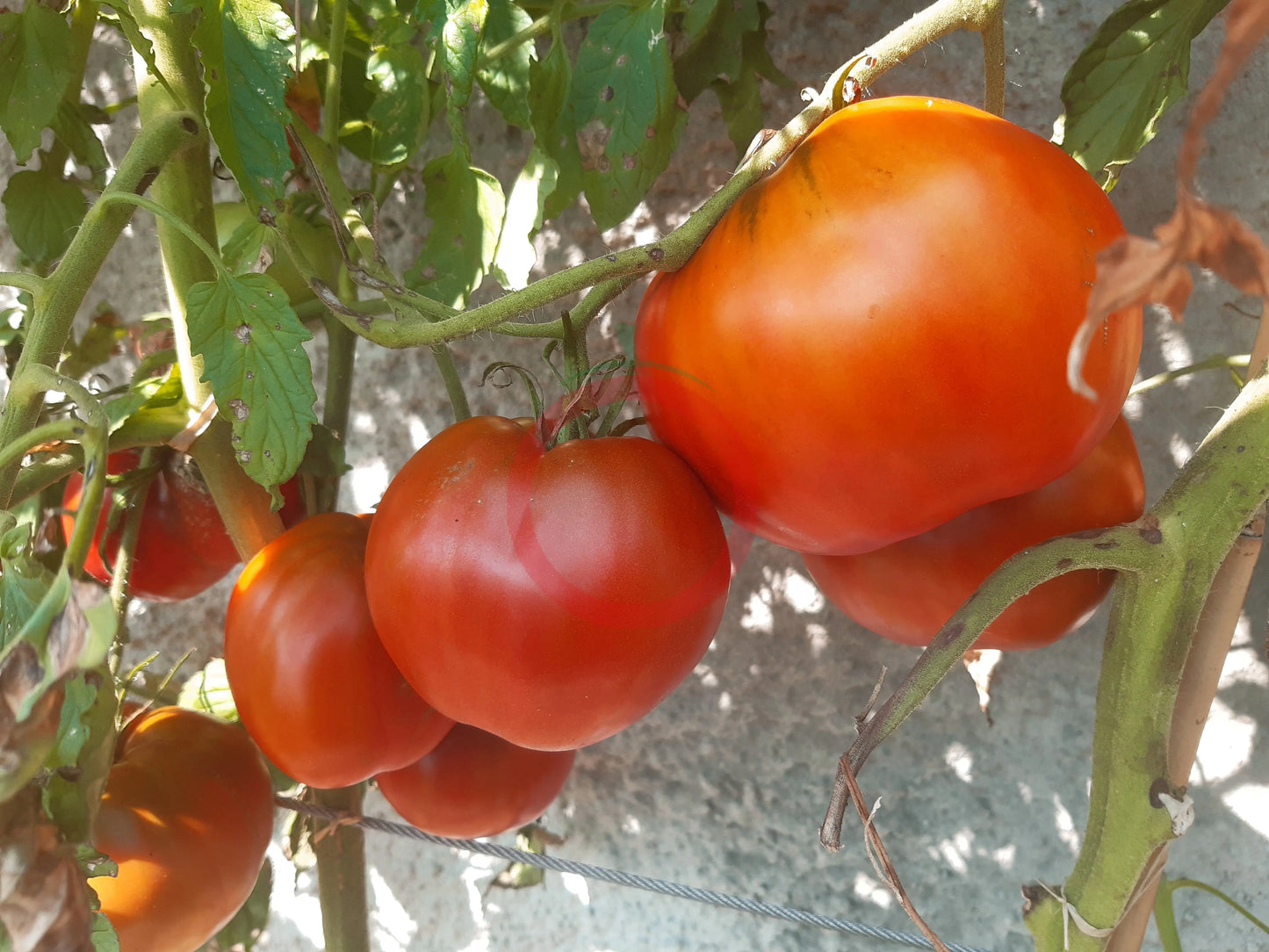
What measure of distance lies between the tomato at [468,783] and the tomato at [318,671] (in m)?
0.08

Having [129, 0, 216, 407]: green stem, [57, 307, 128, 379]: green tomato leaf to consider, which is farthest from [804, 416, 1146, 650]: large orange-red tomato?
[57, 307, 128, 379]: green tomato leaf

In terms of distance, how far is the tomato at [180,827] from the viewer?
0.50m

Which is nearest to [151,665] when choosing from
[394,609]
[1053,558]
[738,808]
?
[738,808]

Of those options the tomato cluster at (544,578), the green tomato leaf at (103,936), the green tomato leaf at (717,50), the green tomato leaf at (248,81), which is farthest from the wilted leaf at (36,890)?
the green tomato leaf at (717,50)

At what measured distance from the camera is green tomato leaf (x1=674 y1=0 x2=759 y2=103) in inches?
21.7

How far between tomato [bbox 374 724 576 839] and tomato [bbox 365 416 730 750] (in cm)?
18

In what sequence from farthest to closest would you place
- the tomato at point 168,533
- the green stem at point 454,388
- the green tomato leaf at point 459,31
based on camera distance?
the tomato at point 168,533 < the green stem at point 454,388 < the green tomato leaf at point 459,31

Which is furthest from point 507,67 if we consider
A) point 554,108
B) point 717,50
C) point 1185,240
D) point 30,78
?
point 1185,240

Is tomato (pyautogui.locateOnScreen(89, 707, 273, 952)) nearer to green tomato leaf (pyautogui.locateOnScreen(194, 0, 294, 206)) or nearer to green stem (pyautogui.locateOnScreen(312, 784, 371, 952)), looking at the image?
green stem (pyautogui.locateOnScreen(312, 784, 371, 952))

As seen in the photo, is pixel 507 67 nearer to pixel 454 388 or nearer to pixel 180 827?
pixel 454 388

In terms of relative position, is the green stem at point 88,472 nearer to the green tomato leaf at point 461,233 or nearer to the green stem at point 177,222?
the green stem at point 177,222

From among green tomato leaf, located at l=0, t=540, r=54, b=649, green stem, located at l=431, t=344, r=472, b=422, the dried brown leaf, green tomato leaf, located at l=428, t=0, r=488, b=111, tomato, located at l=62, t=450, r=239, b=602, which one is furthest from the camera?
tomato, located at l=62, t=450, r=239, b=602

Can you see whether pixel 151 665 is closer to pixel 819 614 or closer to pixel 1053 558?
pixel 819 614

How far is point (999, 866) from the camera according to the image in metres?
0.72
